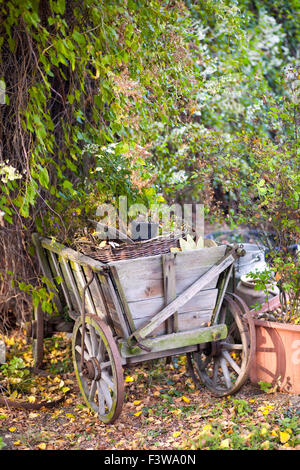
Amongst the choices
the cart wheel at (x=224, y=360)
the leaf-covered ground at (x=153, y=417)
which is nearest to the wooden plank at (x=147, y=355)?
the cart wheel at (x=224, y=360)

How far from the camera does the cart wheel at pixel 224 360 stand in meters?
3.35

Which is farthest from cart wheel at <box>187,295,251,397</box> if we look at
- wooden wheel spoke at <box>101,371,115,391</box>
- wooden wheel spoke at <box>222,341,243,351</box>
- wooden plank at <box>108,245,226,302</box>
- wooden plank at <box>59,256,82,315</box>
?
wooden plank at <box>59,256,82,315</box>

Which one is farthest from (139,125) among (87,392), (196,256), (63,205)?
(87,392)

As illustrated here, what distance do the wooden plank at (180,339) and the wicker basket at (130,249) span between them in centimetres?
52

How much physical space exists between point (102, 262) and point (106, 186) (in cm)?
99

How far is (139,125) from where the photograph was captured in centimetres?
390

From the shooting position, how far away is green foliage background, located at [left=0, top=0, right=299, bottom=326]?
3.21 m

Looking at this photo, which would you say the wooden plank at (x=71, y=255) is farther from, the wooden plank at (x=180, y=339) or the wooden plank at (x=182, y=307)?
the wooden plank at (x=180, y=339)

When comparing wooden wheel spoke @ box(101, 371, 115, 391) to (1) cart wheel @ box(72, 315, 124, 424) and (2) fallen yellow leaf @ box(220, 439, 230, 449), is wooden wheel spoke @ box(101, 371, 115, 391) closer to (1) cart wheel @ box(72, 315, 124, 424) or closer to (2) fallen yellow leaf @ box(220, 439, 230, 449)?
(1) cart wheel @ box(72, 315, 124, 424)

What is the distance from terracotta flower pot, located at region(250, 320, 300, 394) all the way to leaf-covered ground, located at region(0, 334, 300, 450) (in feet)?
0.34

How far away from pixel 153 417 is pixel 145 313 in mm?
796

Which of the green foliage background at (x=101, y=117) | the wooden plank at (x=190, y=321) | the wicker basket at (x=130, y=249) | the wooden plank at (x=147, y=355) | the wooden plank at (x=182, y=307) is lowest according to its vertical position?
the wooden plank at (x=147, y=355)
